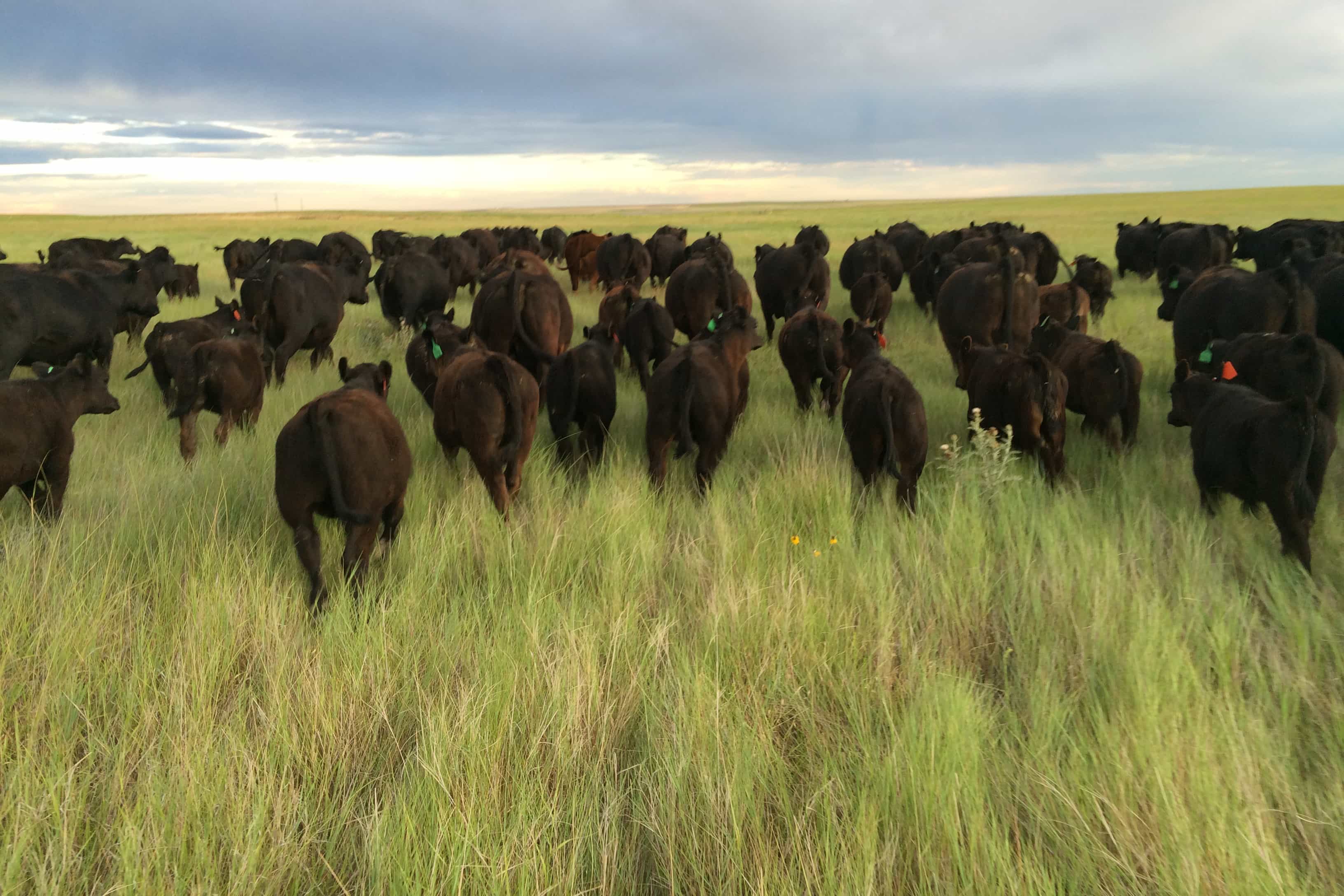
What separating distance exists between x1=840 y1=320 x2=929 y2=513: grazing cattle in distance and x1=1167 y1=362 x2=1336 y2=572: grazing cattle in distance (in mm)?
1686

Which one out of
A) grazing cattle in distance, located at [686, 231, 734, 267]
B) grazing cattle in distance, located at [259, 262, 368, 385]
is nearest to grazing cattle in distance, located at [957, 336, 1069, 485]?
grazing cattle in distance, located at [686, 231, 734, 267]

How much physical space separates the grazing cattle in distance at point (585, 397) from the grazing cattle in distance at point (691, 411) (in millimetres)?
610

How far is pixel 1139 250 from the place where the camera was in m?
19.3

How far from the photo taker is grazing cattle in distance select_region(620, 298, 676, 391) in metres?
8.54

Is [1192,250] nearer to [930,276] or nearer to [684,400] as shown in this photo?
[930,276]

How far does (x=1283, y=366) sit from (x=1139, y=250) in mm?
16274

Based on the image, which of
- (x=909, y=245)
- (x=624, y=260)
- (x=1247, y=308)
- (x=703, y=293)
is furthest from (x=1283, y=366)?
(x=624, y=260)

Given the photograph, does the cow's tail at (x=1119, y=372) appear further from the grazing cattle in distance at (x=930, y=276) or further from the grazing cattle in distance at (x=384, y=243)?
the grazing cattle in distance at (x=384, y=243)

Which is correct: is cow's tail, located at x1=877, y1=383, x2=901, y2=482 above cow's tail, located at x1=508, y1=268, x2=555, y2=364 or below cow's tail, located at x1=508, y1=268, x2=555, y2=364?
below

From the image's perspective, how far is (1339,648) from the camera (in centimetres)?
352

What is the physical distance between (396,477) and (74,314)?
6.93 meters

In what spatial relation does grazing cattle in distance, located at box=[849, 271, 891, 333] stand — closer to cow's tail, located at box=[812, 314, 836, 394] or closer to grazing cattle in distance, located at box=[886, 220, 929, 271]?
cow's tail, located at box=[812, 314, 836, 394]

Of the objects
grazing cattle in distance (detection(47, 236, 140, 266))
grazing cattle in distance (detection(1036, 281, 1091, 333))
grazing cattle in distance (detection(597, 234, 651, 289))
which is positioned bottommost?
grazing cattle in distance (detection(1036, 281, 1091, 333))

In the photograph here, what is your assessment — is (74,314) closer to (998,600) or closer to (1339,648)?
(998,600)
